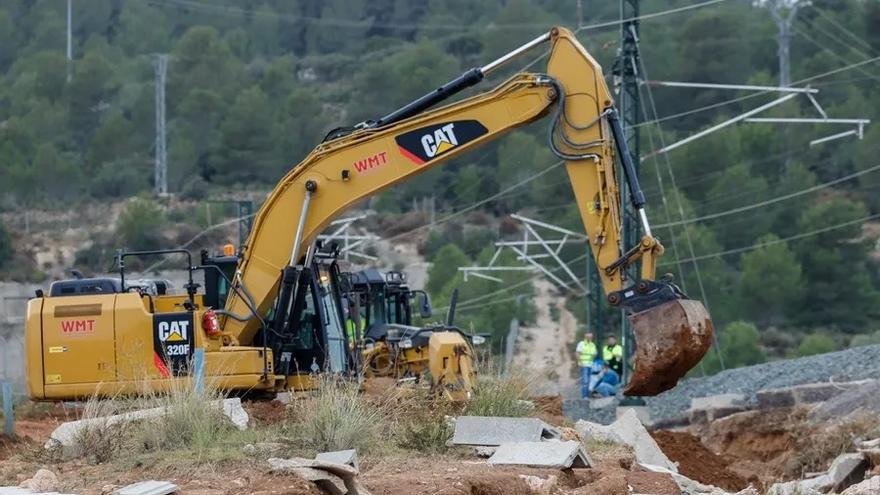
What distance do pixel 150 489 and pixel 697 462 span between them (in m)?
12.4

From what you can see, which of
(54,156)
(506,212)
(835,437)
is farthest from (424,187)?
(835,437)

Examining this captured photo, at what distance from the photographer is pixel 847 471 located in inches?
789

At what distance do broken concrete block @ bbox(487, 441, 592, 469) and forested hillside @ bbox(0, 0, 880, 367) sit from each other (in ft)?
138

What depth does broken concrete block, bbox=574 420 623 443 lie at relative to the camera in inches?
790

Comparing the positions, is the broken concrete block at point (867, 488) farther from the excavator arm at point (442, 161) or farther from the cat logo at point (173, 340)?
the cat logo at point (173, 340)

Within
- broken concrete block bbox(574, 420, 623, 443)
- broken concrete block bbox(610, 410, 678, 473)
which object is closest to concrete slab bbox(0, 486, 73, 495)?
broken concrete block bbox(574, 420, 623, 443)

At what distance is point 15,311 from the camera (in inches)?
2141

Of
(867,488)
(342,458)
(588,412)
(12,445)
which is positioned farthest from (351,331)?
(588,412)

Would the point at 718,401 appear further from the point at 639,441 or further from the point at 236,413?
the point at 236,413

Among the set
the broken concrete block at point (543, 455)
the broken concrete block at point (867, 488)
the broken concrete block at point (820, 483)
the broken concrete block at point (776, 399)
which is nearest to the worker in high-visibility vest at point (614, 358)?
the broken concrete block at point (776, 399)

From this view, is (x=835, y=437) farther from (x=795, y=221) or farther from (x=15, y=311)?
(x=795, y=221)

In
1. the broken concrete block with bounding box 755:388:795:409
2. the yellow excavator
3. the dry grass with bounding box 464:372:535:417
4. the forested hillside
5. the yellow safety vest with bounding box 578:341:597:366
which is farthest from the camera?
the forested hillside

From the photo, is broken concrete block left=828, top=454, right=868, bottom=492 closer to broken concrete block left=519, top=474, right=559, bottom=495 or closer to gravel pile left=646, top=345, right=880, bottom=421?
broken concrete block left=519, top=474, right=559, bottom=495

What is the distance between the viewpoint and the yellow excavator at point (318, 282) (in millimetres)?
19281
